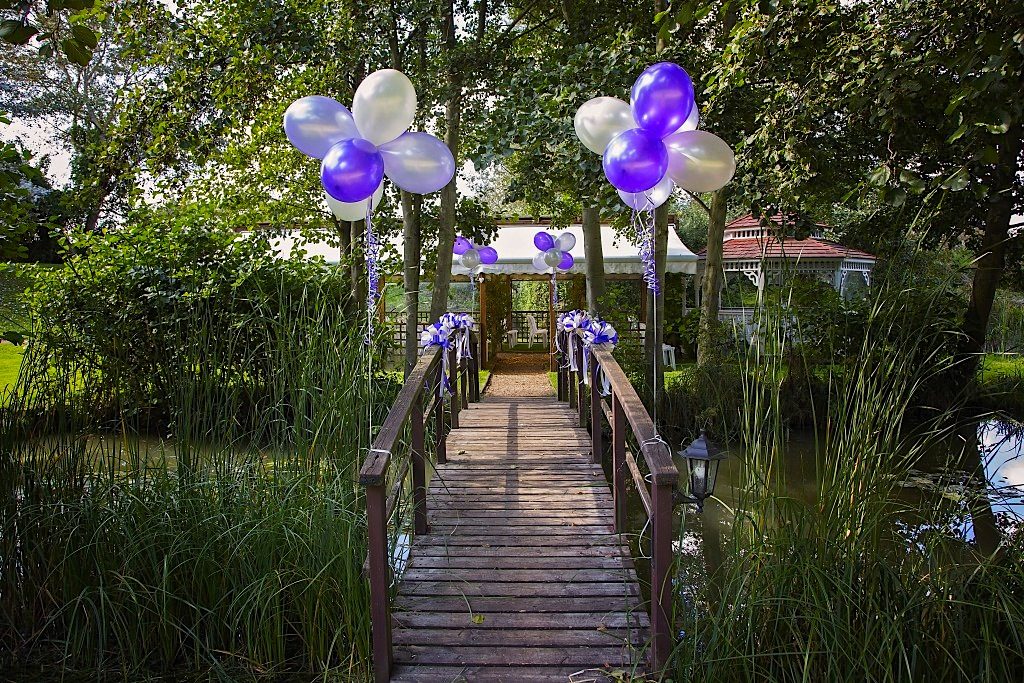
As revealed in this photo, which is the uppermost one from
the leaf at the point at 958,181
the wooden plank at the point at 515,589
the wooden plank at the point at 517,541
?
the leaf at the point at 958,181

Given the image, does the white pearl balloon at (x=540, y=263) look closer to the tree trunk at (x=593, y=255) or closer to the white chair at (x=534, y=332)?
the tree trunk at (x=593, y=255)

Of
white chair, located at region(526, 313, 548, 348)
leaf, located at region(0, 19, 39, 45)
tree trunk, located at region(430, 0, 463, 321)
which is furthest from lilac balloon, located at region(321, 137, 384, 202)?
white chair, located at region(526, 313, 548, 348)

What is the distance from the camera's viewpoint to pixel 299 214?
34.2 ft

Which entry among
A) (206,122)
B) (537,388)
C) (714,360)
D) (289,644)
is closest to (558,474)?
(289,644)

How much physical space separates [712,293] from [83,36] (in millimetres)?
7833

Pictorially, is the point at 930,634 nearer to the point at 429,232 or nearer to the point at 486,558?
the point at 486,558

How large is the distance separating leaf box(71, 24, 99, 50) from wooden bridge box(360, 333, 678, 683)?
1.72 meters

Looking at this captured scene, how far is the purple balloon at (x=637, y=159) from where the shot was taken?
3.70 m

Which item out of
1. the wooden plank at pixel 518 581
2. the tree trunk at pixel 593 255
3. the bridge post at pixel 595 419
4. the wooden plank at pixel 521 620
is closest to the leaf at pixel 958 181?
the wooden plank at pixel 518 581

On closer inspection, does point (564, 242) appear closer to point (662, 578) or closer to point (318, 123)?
point (318, 123)

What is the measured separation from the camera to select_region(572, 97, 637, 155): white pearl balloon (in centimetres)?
409

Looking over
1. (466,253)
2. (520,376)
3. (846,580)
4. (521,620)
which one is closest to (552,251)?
(466,253)

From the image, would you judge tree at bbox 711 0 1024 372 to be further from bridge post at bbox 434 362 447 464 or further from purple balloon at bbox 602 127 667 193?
bridge post at bbox 434 362 447 464

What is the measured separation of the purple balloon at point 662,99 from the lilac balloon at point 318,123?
1.43 m
